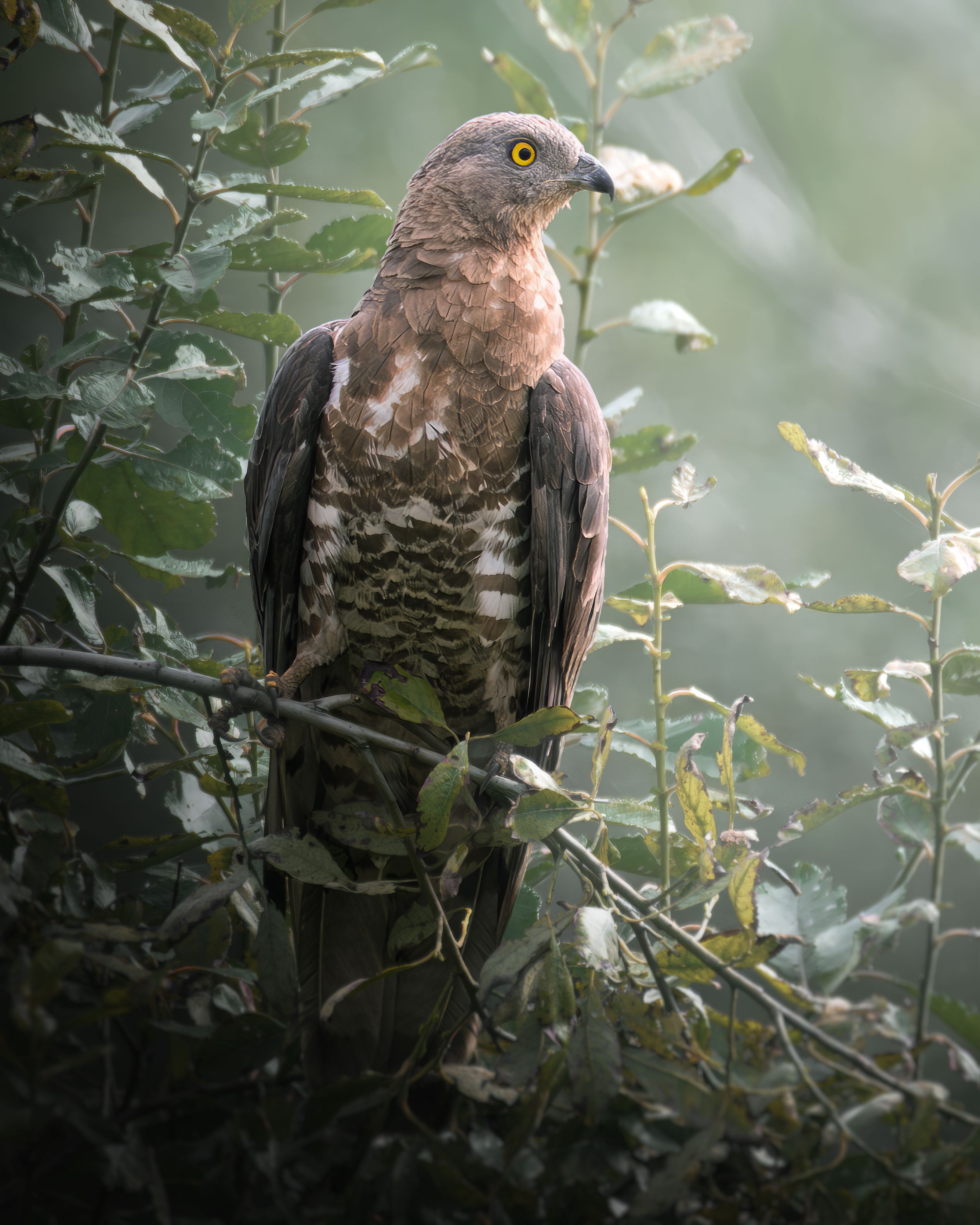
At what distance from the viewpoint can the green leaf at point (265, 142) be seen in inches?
56.4

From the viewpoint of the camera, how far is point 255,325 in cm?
141

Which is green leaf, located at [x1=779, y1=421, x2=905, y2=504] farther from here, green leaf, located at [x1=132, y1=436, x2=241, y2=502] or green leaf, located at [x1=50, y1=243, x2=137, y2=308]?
green leaf, located at [x1=50, y1=243, x2=137, y2=308]

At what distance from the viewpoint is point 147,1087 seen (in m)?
0.86

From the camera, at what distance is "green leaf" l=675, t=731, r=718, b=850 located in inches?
41.5

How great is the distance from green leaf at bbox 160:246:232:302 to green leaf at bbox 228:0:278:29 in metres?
0.40

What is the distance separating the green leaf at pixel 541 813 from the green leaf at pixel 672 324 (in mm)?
1058

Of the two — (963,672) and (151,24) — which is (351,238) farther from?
(963,672)

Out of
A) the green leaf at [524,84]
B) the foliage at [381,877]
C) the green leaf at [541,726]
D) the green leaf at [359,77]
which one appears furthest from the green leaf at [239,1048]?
the green leaf at [524,84]

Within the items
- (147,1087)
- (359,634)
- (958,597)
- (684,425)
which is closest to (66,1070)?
(147,1087)

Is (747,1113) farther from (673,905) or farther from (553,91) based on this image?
(553,91)

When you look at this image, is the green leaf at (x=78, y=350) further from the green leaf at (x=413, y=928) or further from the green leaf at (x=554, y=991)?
the green leaf at (x=554, y=991)

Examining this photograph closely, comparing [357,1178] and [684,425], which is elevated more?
[684,425]

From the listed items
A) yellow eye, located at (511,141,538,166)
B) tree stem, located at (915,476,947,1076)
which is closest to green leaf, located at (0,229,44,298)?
yellow eye, located at (511,141,538,166)

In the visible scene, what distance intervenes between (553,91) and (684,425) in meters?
1.58
